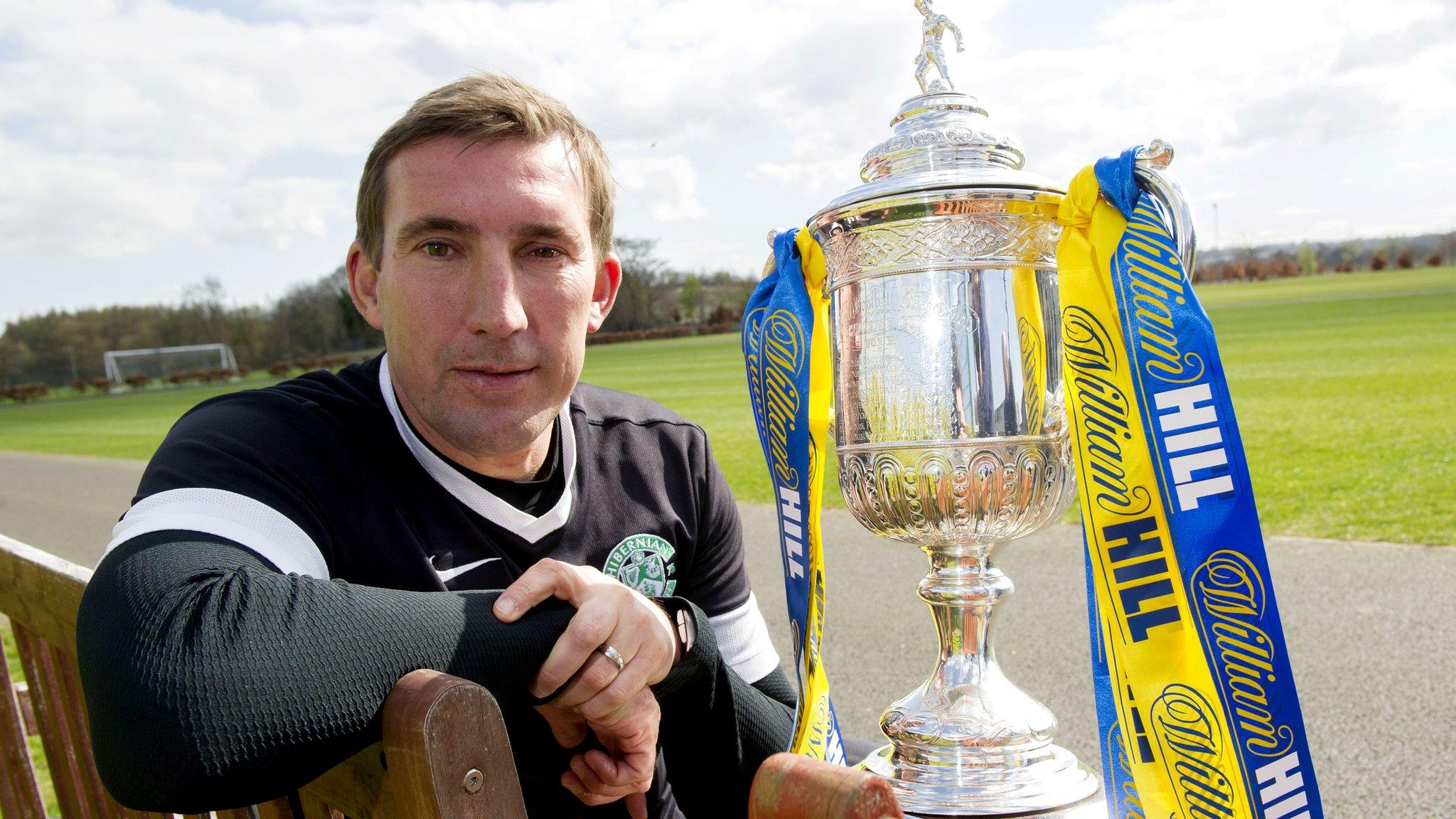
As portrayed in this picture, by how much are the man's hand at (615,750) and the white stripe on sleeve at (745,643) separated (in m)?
0.53

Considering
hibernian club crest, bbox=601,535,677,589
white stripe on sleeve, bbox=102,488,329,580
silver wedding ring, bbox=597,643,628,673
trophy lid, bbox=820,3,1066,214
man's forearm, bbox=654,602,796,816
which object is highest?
trophy lid, bbox=820,3,1066,214

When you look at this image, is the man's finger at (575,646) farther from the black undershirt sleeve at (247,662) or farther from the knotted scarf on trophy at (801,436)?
the knotted scarf on trophy at (801,436)

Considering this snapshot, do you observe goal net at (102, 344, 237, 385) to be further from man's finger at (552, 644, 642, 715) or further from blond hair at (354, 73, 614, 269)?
man's finger at (552, 644, 642, 715)

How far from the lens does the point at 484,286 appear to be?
5.24 feet

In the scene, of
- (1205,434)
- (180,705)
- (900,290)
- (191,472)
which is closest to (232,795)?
(180,705)

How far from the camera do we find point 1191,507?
39.7 inches

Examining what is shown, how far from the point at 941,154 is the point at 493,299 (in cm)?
76

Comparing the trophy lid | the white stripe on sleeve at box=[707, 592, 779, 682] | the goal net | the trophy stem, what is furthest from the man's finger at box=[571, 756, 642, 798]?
the goal net

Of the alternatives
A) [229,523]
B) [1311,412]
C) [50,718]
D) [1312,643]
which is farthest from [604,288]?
[1311,412]

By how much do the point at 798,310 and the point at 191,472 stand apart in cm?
93

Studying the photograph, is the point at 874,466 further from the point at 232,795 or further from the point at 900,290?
the point at 232,795

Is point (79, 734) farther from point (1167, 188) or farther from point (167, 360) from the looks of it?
point (167, 360)

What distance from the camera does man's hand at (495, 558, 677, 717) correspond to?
3.79 ft

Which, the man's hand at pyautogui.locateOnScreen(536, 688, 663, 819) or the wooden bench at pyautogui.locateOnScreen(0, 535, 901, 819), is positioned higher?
the wooden bench at pyautogui.locateOnScreen(0, 535, 901, 819)
